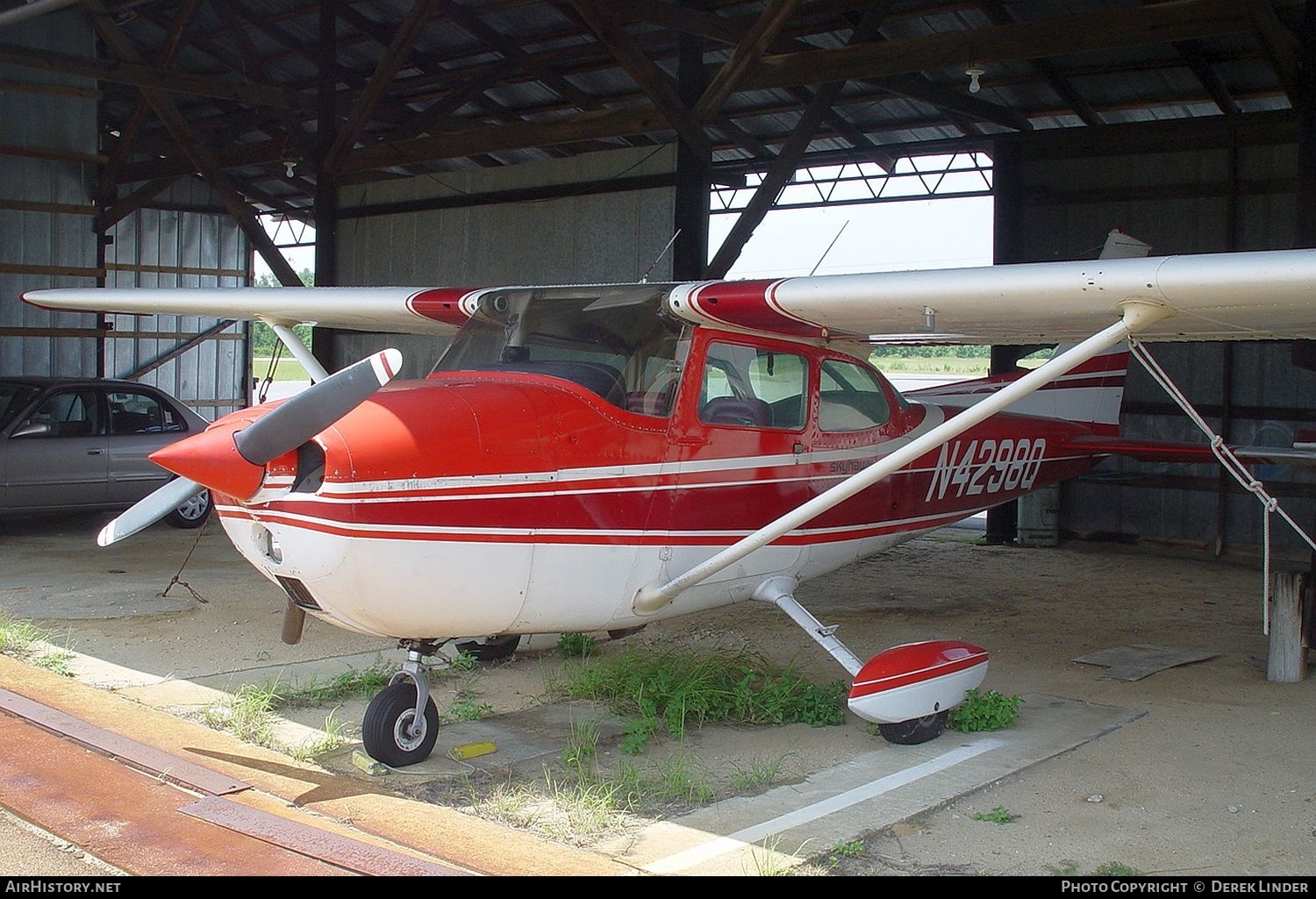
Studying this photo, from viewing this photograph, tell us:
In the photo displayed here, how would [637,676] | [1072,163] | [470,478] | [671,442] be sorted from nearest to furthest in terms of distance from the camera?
[470,478], [671,442], [637,676], [1072,163]

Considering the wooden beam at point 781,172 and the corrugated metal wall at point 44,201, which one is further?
the corrugated metal wall at point 44,201

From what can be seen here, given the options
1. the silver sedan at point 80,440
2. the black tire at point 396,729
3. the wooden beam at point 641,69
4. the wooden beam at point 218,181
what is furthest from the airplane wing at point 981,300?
the wooden beam at point 218,181

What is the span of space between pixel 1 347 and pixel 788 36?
10132 mm

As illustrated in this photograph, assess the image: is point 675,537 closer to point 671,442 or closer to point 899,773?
point 671,442

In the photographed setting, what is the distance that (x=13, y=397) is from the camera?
11.2 m

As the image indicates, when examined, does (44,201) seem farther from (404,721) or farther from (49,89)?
(404,721)

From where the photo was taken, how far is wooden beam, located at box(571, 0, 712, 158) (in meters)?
9.76

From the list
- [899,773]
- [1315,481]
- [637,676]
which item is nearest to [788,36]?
[1315,481]

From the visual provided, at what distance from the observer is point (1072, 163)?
38.9 feet

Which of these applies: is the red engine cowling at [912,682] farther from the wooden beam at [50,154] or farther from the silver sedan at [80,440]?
the wooden beam at [50,154]

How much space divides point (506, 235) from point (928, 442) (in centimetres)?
1016

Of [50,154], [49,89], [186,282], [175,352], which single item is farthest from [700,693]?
[186,282]

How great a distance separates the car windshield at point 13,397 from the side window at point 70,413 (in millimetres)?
145

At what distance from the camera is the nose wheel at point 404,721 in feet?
15.8
